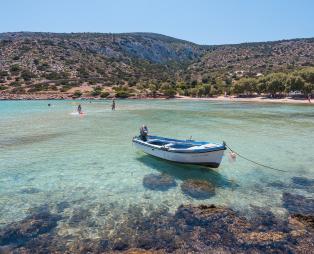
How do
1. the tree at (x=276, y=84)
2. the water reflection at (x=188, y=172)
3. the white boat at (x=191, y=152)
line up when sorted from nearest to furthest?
the water reflection at (x=188, y=172) → the white boat at (x=191, y=152) → the tree at (x=276, y=84)

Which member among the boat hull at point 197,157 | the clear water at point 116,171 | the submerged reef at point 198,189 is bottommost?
the clear water at point 116,171

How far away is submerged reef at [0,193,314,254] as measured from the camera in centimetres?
967

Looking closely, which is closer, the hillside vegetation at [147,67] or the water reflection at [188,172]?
the water reflection at [188,172]

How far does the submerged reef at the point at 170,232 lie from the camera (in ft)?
31.7

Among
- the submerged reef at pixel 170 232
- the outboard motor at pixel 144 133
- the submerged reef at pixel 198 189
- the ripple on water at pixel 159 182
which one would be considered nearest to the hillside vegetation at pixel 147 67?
the outboard motor at pixel 144 133

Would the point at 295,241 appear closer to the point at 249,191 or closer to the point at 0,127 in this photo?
the point at 249,191

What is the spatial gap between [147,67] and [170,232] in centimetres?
13055

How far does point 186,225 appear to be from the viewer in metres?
11.0

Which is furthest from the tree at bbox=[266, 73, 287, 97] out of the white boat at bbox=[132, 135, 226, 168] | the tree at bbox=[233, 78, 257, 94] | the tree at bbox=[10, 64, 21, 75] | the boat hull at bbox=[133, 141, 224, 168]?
the tree at bbox=[10, 64, 21, 75]

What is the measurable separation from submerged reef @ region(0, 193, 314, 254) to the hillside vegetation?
7100cm

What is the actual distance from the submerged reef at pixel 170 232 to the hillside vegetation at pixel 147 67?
7100cm

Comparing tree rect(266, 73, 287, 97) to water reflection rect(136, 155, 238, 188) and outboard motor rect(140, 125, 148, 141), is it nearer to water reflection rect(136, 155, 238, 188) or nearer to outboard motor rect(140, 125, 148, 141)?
outboard motor rect(140, 125, 148, 141)

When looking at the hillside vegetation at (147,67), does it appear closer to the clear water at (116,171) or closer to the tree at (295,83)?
the tree at (295,83)

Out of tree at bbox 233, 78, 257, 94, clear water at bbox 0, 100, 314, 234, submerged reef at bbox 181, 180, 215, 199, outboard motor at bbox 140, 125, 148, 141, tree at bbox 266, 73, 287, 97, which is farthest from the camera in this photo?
tree at bbox 233, 78, 257, 94
